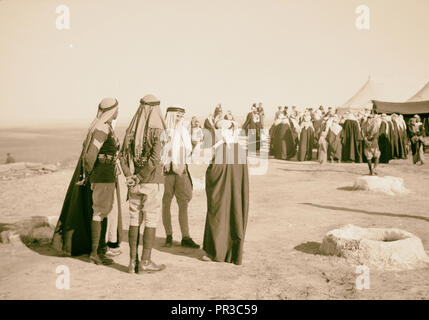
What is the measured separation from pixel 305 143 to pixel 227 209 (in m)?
14.1

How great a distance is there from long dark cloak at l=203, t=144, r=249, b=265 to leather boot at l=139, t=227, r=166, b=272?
794 mm

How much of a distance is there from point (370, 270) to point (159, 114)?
3066 mm

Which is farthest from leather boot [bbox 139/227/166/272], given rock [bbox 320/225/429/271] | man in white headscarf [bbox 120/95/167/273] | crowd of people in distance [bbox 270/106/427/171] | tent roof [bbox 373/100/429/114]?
tent roof [bbox 373/100/429/114]

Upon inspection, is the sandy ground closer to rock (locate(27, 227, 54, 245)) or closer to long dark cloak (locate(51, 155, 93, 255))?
long dark cloak (locate(51, 155, 93, 255))

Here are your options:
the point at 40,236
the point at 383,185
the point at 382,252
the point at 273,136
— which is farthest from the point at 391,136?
the point at 40,236

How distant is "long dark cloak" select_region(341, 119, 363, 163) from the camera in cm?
1830

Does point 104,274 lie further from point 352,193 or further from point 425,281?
point 352,193

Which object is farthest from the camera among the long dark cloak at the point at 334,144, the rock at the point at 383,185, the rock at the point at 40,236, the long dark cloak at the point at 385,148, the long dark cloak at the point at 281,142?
the long dark cloak at the point at 281,142

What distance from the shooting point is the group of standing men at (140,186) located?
520 cm

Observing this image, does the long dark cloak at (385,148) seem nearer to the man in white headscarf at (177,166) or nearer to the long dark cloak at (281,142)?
the long dark cloak at (281,142)

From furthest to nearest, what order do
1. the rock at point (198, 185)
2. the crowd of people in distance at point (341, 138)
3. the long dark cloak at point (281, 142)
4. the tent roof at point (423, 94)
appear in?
the tent roof at point (423, 94), the long dark cloak at point (281, 142), the crowd of people in distance at point (341, 138), the rock at point (198, 185)

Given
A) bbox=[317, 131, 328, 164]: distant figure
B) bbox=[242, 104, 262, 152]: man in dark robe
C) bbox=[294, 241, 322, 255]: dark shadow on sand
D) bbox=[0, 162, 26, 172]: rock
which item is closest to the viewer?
bbox=[294, 241, 322, 255]: dark shadow on sand

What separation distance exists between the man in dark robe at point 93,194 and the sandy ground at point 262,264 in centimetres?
22

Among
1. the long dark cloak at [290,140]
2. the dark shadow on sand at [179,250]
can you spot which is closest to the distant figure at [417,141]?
the long dark cloak at [290,140]
